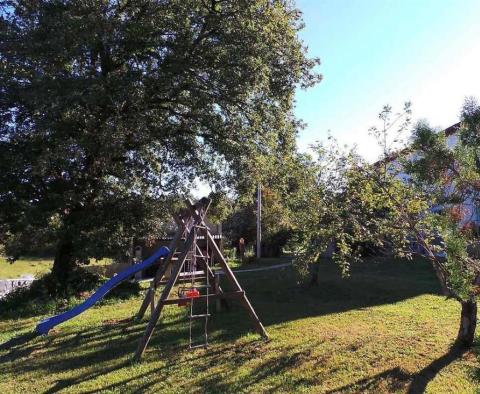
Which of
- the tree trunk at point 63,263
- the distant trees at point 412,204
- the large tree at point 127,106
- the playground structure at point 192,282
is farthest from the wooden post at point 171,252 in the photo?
the tree trunk at point 63,263

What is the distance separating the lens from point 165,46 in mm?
14312

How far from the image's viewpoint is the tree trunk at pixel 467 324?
7598mm

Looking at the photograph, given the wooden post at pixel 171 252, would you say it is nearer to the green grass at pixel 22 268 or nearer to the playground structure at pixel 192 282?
the playground structure at pixel 192 282

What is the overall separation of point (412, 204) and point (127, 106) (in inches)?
359

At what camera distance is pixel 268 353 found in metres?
8.09

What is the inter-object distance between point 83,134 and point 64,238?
150 inches

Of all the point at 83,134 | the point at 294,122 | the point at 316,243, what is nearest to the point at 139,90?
the point at 83,134

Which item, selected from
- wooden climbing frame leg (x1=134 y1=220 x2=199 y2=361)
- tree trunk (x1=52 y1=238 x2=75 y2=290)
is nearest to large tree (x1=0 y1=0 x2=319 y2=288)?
tree trunk (x1=52 y1=238 x2=75 y2=290)

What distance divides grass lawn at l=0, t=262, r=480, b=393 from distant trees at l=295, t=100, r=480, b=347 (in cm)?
111

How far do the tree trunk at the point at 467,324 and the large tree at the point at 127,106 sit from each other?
8.32m

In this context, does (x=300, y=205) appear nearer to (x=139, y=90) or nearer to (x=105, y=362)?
(x=105, y=362)

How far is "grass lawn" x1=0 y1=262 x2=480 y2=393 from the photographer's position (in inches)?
264

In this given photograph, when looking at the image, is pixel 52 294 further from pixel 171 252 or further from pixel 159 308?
pixel 159 308

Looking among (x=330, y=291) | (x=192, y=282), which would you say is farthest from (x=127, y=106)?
(x=330, y=291)
